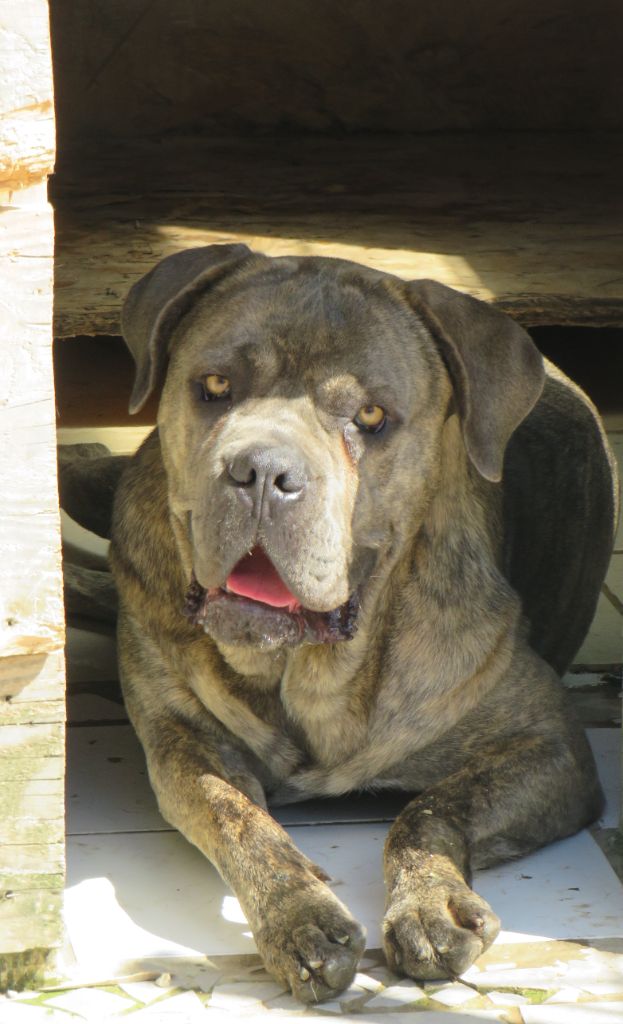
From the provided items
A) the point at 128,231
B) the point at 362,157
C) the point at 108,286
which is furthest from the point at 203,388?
the point at 362,157

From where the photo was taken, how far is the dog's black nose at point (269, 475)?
291cm

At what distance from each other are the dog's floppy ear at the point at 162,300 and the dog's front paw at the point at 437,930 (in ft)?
3.91

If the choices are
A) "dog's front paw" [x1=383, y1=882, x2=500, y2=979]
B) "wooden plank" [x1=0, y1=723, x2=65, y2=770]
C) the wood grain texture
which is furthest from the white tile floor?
the wood grain texture

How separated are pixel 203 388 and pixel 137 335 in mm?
272

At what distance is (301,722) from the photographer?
340 cm

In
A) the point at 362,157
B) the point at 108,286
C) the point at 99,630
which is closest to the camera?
the point at 99,630

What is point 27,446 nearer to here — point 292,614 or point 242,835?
point 292,614

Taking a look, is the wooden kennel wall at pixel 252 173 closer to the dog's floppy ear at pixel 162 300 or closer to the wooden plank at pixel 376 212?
the wooden plank at pixel 376 212

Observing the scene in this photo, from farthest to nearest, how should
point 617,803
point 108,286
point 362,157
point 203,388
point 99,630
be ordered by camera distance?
point 362,157, point 108,286, point 99,630, point 617,803, point 203,388

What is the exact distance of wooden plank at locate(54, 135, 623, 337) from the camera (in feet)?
17.9

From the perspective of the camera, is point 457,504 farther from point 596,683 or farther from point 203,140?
point 203,140

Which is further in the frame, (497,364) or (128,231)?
(128,231)

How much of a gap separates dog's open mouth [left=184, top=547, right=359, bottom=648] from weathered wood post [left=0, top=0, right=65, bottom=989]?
1.28ft

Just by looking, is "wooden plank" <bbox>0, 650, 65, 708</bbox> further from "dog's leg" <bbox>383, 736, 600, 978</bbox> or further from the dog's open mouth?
"dog's leg" <bbox>383, 736, 600, 978</bbox>
